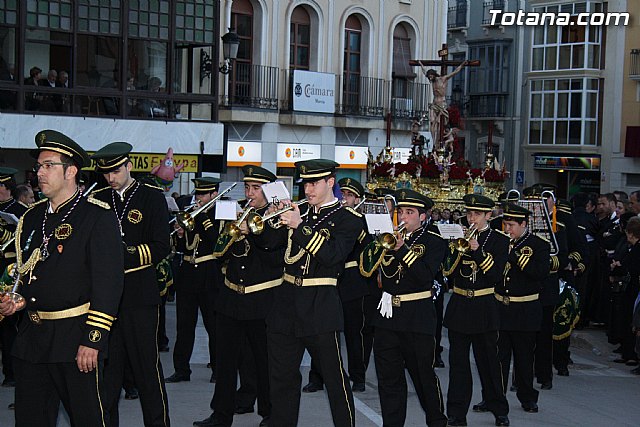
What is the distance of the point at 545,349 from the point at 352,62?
21.9 metres

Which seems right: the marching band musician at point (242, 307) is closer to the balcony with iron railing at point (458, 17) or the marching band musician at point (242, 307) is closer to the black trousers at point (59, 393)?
the black trousers at point (59, 393)

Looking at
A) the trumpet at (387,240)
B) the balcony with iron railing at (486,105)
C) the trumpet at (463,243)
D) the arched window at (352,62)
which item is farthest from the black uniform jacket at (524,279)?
the balcony with iron railing at (486,105)

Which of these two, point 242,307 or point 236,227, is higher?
point 236,227

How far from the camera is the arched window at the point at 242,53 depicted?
95.9 ft

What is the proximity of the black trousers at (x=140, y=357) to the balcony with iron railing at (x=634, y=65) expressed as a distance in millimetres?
35083

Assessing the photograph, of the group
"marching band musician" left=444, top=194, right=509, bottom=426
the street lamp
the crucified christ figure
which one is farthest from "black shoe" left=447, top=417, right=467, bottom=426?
the street lamp

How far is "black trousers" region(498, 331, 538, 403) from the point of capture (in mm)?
10547

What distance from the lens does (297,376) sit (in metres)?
8.05

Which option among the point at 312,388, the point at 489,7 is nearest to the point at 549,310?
the point at 312,388

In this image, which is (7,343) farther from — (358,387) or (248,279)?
(358,387)

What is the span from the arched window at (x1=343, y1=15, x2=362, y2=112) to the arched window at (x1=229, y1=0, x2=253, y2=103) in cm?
372

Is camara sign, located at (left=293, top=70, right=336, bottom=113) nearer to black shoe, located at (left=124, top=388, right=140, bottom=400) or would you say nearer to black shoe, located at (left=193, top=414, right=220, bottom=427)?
black shoe, located at (left=124, top=388, right=140, bottom=400)

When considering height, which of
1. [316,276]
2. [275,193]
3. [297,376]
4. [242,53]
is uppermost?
[242,53]

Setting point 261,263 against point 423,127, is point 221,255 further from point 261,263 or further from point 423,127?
point 423,127
